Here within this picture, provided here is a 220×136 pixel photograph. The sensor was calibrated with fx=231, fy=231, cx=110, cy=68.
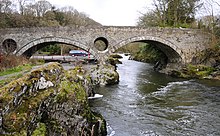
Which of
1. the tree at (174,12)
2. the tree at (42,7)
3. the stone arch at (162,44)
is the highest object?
the tree at (42,7)

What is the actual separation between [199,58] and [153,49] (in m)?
7.59

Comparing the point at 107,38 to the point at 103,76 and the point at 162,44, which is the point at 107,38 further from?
the point at 103,76

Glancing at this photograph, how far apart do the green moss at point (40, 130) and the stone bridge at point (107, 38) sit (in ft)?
60.8

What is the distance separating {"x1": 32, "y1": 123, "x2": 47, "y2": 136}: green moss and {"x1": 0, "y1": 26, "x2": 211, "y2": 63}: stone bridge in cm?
1853

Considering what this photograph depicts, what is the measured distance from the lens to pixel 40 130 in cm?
536

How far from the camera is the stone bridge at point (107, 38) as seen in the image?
23281mm

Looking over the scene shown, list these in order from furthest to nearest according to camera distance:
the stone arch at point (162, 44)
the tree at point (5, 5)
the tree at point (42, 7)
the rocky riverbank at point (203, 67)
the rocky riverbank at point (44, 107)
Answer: the tree at point (42, 7), the tree at point (5, 5), the stone arch at point (162, 44), the rocky riverbank at point (203, 67), the rocky riverbank at point (44, 107)

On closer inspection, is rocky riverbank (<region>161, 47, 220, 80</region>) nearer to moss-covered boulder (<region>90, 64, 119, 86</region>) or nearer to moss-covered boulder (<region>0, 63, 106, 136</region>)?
moss-covered boulder (<region>90, 64, 119, 86</region>)

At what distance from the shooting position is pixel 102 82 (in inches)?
701

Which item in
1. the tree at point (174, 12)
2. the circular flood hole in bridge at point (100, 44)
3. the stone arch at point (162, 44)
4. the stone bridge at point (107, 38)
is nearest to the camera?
the stone bridge at point (107, 38)

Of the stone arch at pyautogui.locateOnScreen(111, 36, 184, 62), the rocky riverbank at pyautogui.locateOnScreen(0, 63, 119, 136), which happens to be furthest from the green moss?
the stone arch at pyautogui.locateOnScreen(111, 36, 184, 62)

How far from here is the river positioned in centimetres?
880

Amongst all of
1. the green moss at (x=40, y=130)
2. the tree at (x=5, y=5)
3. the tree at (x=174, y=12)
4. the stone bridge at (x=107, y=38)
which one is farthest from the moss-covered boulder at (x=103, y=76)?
the tree at (x=5, y=5)

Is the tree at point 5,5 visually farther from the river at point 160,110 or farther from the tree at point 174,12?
the river at point 160,110
